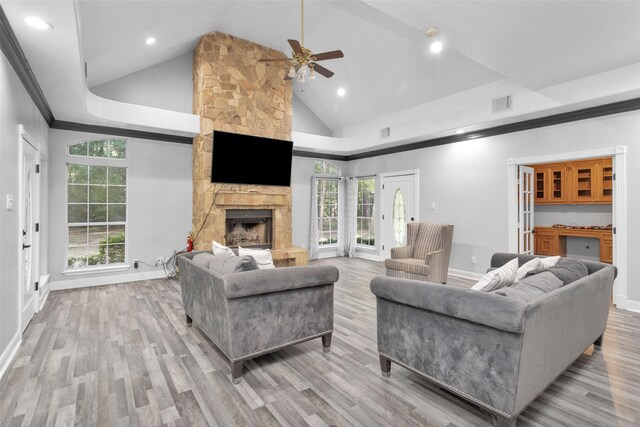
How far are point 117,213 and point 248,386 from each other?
4.63m

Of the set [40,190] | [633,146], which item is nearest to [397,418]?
[633,146]

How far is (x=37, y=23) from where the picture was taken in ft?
8.39

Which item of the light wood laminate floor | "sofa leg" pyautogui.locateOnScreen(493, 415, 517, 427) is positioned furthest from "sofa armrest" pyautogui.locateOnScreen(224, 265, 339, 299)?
"sofa leg" pyautogui.locateOnScreen(493, 415, 517, 427)

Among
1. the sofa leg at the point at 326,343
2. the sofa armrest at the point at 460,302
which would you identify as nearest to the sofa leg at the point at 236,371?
the sofa leg at the point at 326,343

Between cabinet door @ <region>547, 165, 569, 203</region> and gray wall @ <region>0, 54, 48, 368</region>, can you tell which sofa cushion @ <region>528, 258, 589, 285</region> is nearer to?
gray wall @ <region>0, 54, 48, 368</region>

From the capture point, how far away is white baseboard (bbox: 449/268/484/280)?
19.0ft

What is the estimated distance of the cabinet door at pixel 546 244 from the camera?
688cm

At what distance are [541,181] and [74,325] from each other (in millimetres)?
8473

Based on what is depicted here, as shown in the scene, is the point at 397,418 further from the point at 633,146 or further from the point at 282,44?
the point at 282,44

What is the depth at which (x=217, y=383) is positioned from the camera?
96.3 inches

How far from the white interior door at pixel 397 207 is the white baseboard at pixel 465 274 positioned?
4.07 ft

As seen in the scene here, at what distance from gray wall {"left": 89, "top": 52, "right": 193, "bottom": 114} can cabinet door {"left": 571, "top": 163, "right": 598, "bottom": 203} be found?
7635mm

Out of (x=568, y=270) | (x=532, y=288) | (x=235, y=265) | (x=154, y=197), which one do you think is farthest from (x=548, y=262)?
(x=154, y=197)

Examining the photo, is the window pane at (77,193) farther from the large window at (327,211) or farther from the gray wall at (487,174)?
the gray wall at (487,174)
